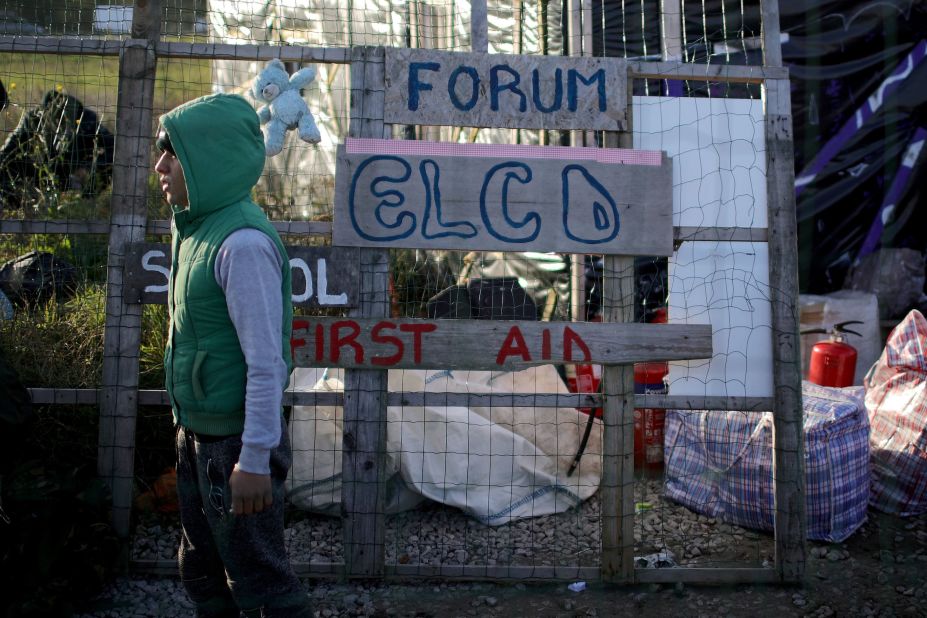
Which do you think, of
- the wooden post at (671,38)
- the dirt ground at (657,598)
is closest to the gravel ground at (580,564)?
the dirt ground at (657,598)

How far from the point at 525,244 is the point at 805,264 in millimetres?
4172

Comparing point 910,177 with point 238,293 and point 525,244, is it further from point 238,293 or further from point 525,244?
point 238,293

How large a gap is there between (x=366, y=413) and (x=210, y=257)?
4.86ft

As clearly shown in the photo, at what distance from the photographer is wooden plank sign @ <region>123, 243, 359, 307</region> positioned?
11.7 feet

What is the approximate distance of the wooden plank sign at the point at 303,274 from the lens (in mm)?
3553

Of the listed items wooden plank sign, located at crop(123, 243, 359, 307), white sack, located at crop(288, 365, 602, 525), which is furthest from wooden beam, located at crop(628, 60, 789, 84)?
white sack, located at crop(288, 365, 602, 525)

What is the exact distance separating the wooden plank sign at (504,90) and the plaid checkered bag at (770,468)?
1.72 meters

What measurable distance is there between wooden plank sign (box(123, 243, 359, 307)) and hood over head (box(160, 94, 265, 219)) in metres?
1.16

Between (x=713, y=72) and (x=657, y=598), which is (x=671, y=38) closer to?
(x=713, y=72)

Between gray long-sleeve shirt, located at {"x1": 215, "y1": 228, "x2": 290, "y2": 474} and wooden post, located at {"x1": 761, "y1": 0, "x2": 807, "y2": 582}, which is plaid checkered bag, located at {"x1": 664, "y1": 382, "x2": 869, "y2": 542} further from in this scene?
gray long-sleeve shirt, located at {"x1": 215, "y1": 228, "x2": 290, "y2": 474}

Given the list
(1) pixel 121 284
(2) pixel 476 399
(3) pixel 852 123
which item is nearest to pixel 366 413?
(2) pixel 476 399

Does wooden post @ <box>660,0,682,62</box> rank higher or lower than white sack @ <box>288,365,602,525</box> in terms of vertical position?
higher

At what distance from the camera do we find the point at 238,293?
221 cm

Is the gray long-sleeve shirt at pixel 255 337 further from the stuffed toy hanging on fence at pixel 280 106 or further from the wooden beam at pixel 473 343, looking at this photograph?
the stuffed toy hanging on fence at pixel 280 106
